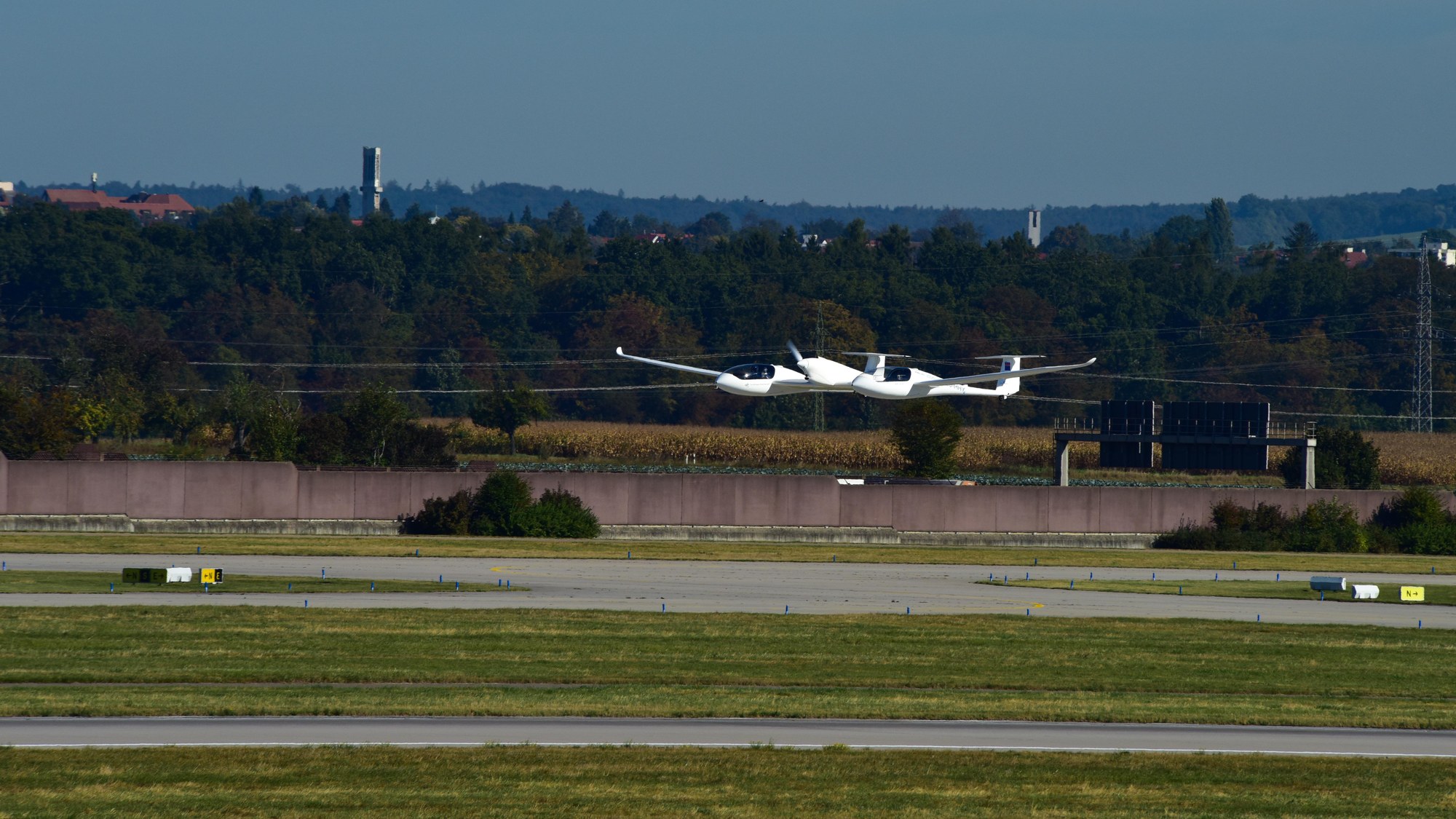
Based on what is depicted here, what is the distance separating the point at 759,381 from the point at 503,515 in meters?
12.2

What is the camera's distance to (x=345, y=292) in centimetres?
14725

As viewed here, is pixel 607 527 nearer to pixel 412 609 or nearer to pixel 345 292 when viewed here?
pixel 412 609

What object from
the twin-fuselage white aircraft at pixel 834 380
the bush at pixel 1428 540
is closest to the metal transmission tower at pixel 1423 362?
the bush at pixel 1428 540

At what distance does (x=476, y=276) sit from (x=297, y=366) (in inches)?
1080

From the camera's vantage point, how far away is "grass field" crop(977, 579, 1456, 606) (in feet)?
141

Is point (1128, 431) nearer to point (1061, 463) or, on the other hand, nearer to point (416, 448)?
point (1061, 463)

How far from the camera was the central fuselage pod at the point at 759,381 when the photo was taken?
54.6 m

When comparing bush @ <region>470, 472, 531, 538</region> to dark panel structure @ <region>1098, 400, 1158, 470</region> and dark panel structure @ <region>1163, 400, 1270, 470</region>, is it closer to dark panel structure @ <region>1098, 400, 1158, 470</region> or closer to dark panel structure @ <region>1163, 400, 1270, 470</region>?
dark panel structure @ <region>1098, 400, 1158, 470</region>

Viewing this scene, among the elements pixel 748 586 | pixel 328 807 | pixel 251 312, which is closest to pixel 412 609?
pixel 748 586

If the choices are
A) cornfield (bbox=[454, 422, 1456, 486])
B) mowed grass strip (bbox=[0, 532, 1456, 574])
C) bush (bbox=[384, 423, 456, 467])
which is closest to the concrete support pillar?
cornfield (bbox=[454, 422, 1456, 486])

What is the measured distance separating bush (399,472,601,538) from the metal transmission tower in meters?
77.9

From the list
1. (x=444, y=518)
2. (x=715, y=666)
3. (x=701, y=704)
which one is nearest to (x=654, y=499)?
(x=444, y=518)

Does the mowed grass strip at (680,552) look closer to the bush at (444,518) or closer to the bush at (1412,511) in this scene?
the bush at (444,518)

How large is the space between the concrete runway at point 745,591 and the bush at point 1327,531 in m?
12.5
